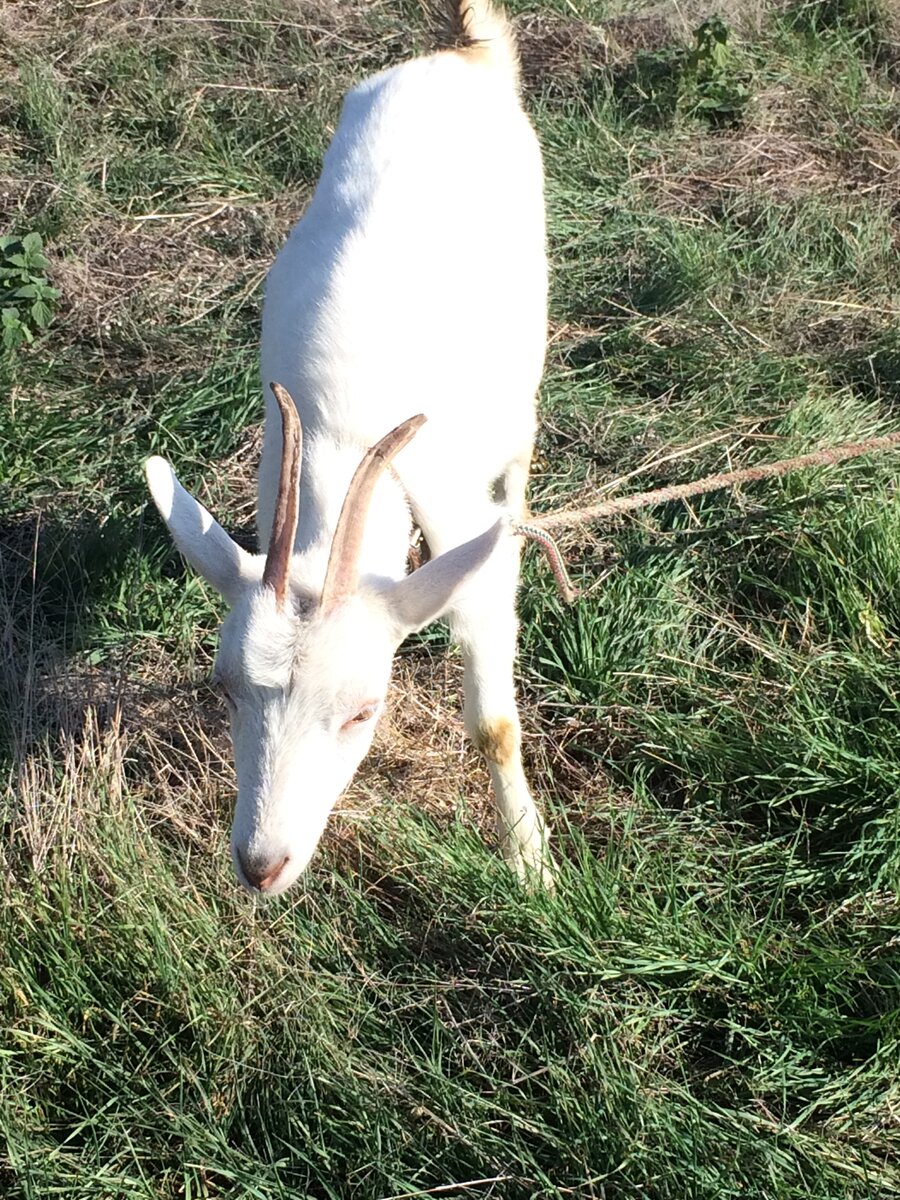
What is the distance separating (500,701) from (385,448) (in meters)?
1.04

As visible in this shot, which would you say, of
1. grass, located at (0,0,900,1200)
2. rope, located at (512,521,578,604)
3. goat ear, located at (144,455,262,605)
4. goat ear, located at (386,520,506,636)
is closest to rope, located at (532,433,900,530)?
grass, located at (0,0,900,1200)

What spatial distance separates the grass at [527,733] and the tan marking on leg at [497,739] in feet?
0.63

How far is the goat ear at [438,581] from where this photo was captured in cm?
254

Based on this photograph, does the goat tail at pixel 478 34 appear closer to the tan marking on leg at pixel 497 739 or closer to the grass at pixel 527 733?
the grass at pixel 527 733

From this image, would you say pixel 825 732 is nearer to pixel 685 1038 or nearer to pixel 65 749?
pixel 685 1038

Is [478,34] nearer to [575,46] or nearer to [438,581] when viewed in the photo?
[575,46]

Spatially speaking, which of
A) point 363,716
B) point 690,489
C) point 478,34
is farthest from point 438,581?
point 478,34

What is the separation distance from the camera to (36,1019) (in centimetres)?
286

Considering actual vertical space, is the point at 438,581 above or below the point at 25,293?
above

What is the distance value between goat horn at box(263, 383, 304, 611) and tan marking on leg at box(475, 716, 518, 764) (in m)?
1.04

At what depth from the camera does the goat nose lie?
239 cm

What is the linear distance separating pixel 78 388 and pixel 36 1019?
9.04ft

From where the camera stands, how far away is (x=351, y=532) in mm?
2553

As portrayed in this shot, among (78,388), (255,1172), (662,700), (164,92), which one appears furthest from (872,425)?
(164,92)
